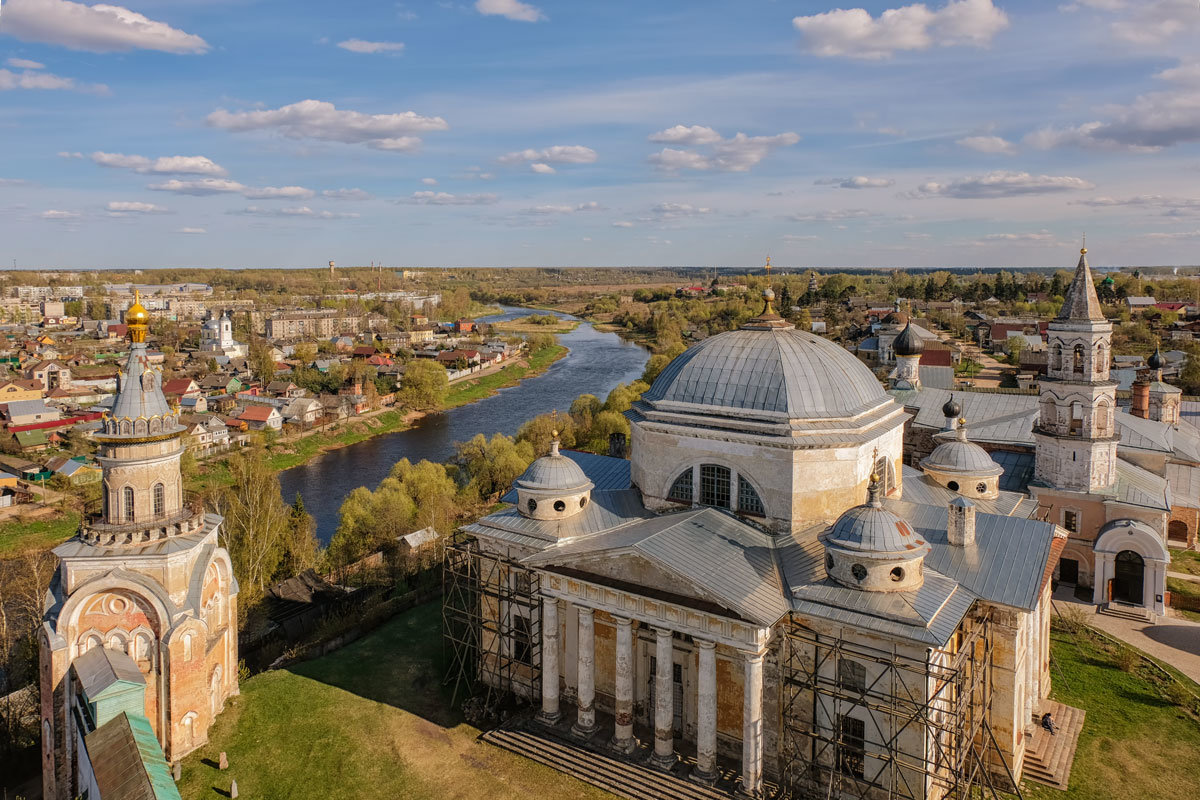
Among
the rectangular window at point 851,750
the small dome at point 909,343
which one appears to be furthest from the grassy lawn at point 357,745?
the small dome at point 909,343

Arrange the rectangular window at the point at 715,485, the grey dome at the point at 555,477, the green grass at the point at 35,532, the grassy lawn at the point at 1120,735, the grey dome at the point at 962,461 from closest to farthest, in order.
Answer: the grassy lawn at the point at 1120,735, the rectangular window at the point at 715,485, the grey dome at the point at 555,477, the grey dome at the point at 962,461, the green grass at the point at 35,532

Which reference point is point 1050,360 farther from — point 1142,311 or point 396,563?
point 1142,311

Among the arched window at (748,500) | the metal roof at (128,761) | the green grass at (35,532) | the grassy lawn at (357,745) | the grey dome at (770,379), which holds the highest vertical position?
the grey dome at (770,379)

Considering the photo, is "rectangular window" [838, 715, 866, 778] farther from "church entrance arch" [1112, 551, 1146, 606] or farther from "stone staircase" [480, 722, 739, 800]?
"church entrance arch" [1112, 551, 1146, 606]

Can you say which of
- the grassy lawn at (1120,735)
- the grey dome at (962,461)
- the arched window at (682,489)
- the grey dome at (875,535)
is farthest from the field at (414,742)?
the arched window at (682,489)

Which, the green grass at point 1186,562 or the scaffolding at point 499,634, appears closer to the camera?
the scaffolding at point 499,634

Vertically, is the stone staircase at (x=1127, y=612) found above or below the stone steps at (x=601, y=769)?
above

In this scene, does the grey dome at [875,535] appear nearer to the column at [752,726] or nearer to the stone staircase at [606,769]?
the column at [752,726]

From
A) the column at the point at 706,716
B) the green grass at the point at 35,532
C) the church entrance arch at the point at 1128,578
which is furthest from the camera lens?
the green grass at the point at 35,532
